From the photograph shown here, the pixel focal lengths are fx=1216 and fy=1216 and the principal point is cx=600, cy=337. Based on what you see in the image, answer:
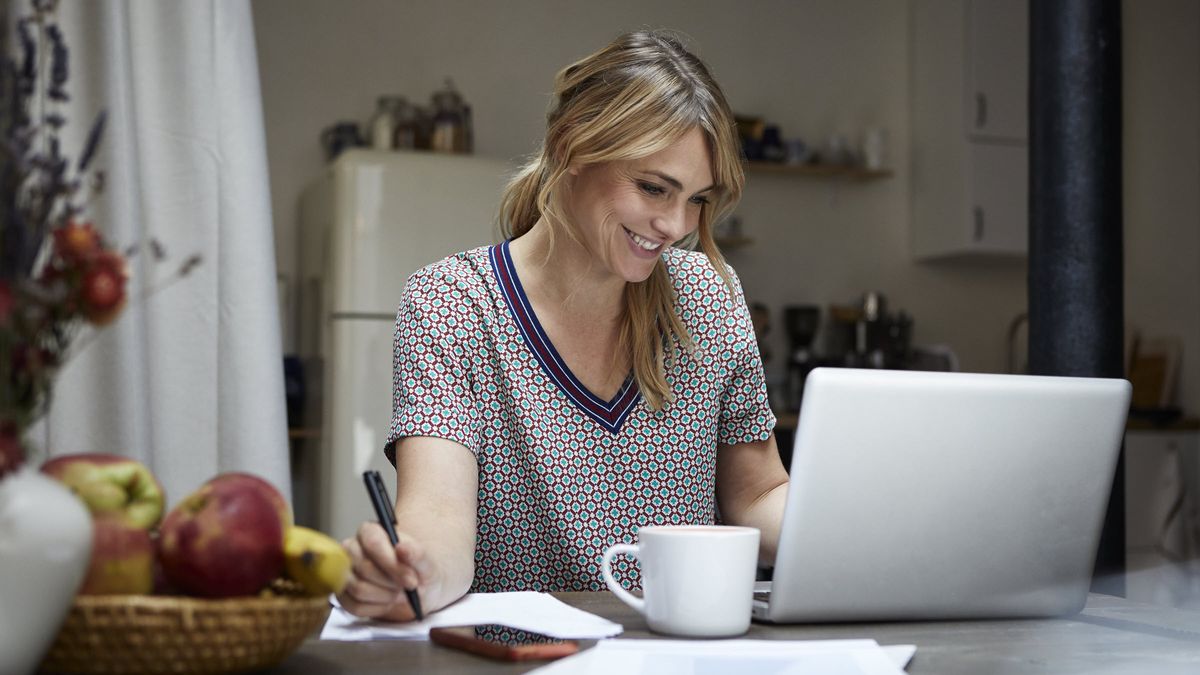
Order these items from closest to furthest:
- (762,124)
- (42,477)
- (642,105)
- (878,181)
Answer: (42,477)
(642,105)
(762,124)
(878,181)

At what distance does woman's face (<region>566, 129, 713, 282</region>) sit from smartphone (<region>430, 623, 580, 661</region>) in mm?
624

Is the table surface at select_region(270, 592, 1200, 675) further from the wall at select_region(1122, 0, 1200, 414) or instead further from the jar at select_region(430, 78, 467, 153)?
the wall at select_region(1122, 0, 1200, 414)

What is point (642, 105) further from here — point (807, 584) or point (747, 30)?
point (747, 30)

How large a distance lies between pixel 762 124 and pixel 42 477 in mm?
4208

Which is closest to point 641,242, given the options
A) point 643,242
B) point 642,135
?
point 643,242

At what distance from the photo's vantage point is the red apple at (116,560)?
66 cm

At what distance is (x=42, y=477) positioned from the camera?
624 millimetres

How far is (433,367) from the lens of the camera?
138 centimetres

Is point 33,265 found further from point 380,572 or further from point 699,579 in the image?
point 699,579

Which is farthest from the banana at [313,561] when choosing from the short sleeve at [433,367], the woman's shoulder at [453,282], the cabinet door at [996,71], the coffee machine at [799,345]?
the cabinet door at [996,71]

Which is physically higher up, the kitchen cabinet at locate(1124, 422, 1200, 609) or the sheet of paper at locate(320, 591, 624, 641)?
the sheet of paper at locate(320, 591, 624, 641)

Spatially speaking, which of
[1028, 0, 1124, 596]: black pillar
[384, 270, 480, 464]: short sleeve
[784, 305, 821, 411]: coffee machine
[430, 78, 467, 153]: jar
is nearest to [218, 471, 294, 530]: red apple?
[384, 270, 480, 464]: short sleeve

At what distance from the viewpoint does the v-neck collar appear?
1471 millimetres

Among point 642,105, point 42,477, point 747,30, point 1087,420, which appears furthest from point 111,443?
point 747,30
